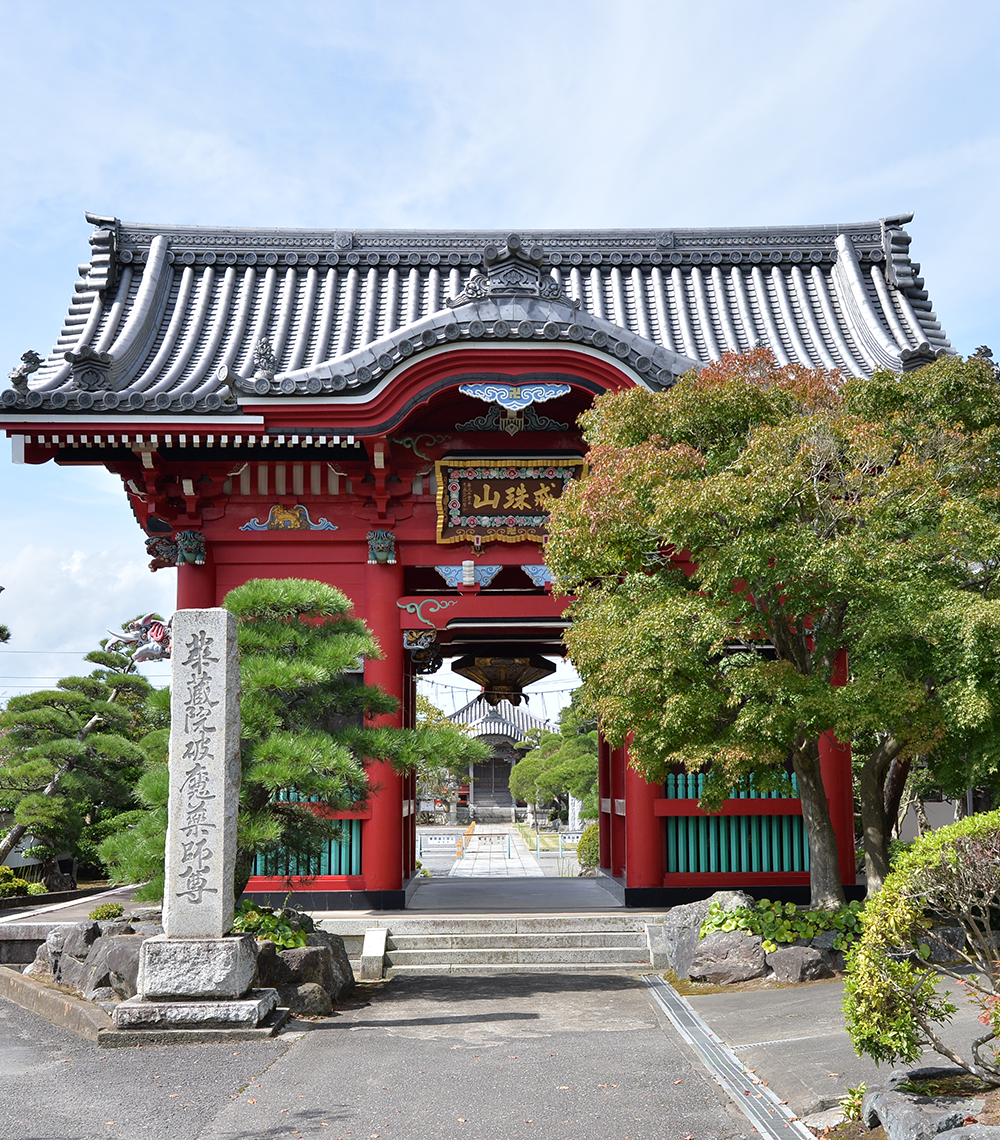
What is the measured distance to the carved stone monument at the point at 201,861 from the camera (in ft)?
25.2

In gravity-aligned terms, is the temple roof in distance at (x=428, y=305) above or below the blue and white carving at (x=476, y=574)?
above

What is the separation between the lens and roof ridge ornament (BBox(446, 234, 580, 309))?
12133 millimetres

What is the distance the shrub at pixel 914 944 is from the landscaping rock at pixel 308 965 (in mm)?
4988

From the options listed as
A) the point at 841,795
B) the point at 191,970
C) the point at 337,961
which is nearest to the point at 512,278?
the point at 841,795

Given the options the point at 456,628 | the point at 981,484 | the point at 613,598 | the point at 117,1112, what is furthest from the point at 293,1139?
the point at 456,628

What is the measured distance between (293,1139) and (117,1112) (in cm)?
122

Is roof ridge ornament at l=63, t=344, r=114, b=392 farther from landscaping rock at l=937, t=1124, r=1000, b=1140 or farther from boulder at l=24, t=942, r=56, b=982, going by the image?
landscaping rock at l=937, t=1124, r=1000, b=1140

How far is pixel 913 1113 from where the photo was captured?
→ 4.58m

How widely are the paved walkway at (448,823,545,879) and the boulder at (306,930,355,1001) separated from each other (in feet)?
26.0

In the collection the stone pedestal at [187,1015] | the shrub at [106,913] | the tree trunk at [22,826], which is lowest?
the stone pedestal at [187,1015]

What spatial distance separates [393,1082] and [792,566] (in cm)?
506

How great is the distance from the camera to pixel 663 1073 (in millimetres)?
6676

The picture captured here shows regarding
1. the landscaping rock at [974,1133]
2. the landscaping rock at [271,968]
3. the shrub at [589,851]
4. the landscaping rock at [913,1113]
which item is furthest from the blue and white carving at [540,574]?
the shrub at [589,851]

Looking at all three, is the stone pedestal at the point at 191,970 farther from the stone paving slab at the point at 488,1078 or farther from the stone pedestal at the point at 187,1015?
the stone paving slab at the point at 488,1078
